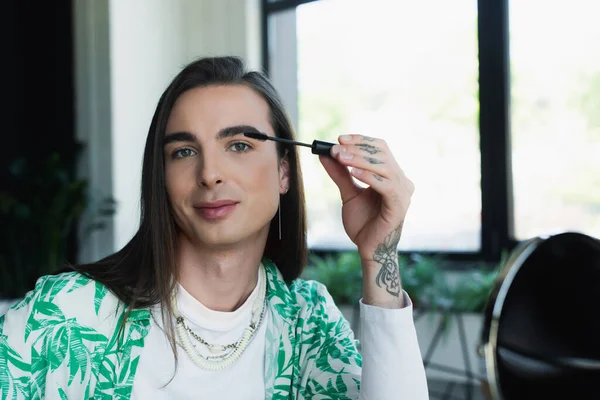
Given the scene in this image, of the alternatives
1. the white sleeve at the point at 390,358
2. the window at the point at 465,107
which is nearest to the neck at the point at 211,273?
the white sleeve at the point at 390,358

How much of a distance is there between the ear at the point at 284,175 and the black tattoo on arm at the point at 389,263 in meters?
0.35

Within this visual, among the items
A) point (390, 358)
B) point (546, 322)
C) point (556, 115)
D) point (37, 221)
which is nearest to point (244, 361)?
point (390, 358)

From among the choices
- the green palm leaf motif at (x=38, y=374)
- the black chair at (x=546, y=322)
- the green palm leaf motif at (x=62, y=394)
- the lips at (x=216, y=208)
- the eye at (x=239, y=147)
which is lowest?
the green palm leaf motif at (x=62, y=394)

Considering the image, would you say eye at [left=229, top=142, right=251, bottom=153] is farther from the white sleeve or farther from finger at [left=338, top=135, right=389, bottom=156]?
the white sleeve

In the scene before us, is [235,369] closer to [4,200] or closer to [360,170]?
[360,170]

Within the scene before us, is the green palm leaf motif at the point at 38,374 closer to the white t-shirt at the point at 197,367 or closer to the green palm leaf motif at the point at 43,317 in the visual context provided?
the green palm leaf motif at the point at 43,317

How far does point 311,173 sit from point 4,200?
1.73 metres

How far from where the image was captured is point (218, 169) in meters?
1.20

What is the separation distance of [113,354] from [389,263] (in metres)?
0.52

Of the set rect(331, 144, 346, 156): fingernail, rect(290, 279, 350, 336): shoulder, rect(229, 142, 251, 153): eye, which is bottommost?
rect(290, 279, 350, 336): shoulder

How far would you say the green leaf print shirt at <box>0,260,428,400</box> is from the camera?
1067mm

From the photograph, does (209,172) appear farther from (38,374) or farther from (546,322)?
(546,322)

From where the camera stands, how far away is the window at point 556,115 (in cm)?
311

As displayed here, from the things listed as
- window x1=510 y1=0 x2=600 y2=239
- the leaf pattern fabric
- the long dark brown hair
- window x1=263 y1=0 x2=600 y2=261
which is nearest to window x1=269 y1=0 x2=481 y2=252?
window x1=263 y1=0 x2=600 y2=261
